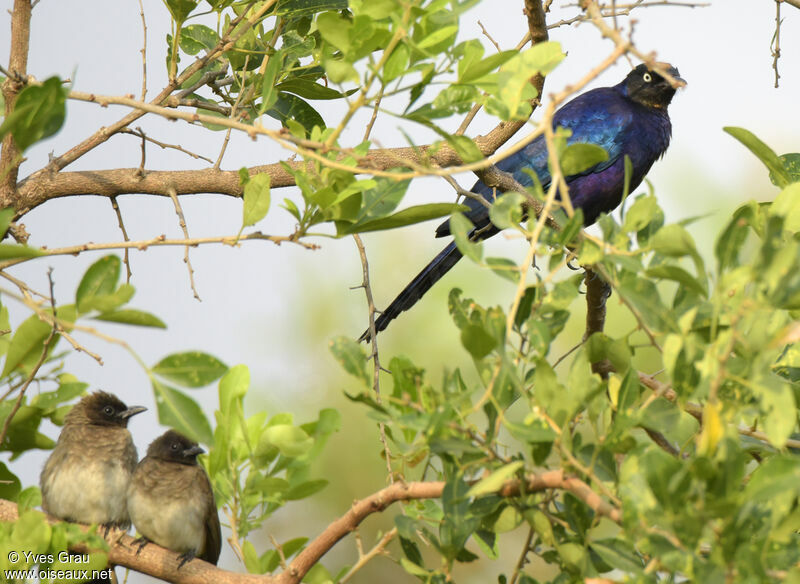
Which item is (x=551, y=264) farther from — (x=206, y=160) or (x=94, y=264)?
(x=206, y=160)

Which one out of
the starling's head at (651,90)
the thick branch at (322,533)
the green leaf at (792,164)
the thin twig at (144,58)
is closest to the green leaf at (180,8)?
the thin twig at (144,58)

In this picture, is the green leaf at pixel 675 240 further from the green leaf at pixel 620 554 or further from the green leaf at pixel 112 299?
the green leaf at pixel 112 299

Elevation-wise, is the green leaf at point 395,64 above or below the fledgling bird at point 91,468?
above

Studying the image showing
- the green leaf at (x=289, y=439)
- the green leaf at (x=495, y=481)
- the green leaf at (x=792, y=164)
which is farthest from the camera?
the green leaf at (x=792, y=164)

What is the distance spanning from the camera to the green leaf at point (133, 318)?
1.64m

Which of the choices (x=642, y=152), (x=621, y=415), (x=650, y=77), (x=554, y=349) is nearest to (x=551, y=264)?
(x=621, y=415)

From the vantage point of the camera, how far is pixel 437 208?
78.0 inches

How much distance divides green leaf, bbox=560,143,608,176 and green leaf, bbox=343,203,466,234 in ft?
0.85

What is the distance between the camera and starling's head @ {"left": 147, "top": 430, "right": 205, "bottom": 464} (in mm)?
3857

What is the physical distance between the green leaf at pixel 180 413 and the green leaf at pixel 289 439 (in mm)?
378

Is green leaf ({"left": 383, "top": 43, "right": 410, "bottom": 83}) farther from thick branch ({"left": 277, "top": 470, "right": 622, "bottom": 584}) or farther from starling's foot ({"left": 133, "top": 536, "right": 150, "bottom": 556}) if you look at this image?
starling's foot ({"left": 133, "top": 536, "right": 150, "bottom": 556})

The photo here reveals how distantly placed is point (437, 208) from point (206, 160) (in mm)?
1581

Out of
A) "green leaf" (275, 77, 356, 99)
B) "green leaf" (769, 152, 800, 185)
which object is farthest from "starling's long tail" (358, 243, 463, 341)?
"green leaf" (769, 152, 800, 185)

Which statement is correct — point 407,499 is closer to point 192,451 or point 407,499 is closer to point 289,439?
point 289,439
